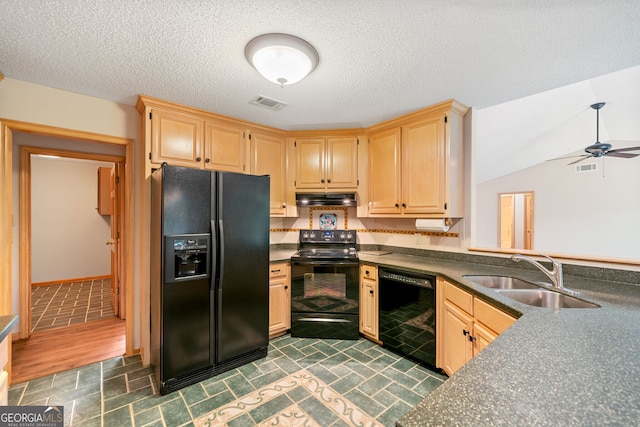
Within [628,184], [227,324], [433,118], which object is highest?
[433,118]

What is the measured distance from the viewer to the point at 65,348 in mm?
2615

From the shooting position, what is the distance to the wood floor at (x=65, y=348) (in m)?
2.27

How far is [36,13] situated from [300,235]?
2.66 m

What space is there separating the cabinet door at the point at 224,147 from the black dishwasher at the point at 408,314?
1.85 metres

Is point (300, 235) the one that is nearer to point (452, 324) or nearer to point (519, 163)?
point (452, 324)

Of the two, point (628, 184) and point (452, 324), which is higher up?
point (628, 184)

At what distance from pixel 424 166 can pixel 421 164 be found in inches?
1.5

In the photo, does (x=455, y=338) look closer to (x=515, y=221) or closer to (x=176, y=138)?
(x=176, y=138)

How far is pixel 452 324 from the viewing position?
6.65 ft

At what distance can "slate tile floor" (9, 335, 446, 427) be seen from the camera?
173 cm

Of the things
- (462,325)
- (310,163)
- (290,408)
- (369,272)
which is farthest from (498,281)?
(310,163)

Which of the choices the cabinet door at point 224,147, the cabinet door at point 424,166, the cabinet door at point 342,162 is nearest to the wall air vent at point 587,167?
the cabinet door at point 424,166

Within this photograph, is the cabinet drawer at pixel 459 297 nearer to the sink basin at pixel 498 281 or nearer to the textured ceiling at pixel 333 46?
the sink basin at pixel 498 281

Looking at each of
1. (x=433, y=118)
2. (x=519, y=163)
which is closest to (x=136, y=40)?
(x=433, y=118)
